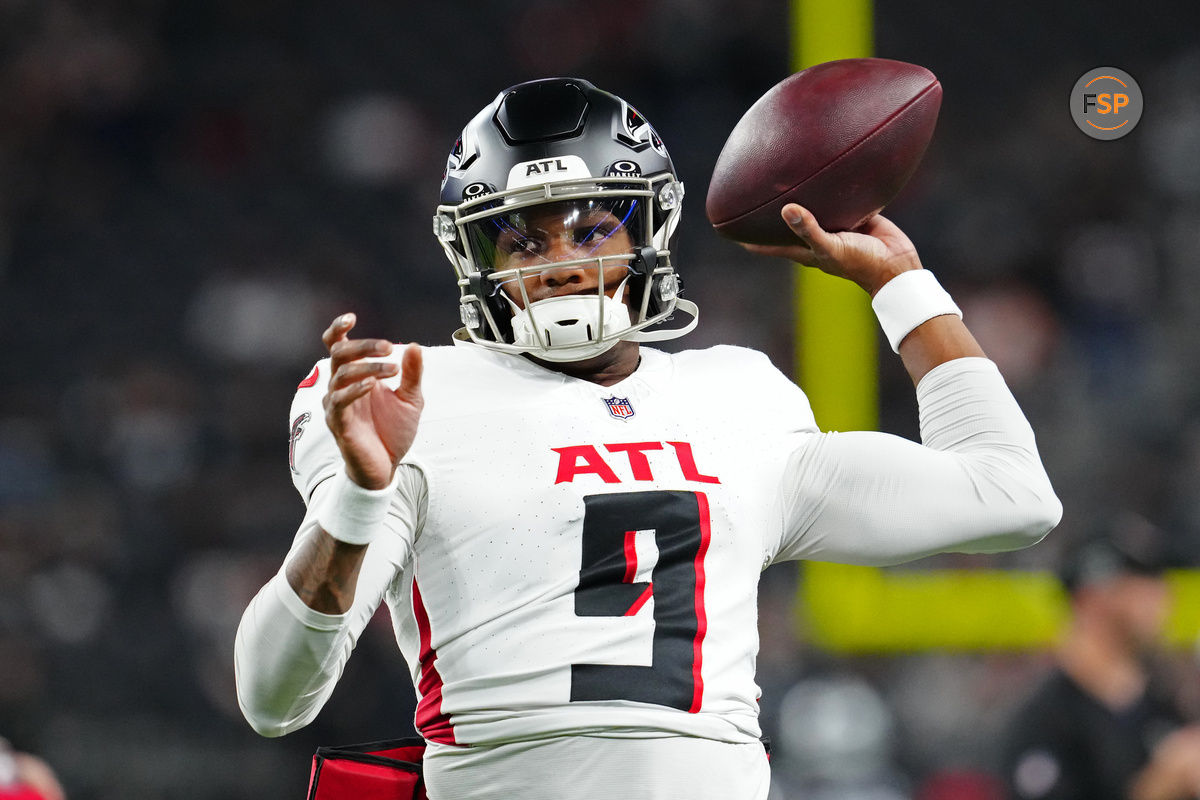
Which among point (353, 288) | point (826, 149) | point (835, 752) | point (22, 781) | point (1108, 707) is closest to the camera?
point (826, 149)

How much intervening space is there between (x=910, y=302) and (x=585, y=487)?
0.50m

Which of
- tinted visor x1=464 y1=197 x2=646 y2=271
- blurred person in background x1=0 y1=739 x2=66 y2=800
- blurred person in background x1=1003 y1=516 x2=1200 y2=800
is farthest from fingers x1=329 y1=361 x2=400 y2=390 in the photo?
blurred person in background x1=1003 y1=516 x2=1200 y2=800

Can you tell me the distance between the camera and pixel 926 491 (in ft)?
5.45

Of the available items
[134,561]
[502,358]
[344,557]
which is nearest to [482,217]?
[502,358]

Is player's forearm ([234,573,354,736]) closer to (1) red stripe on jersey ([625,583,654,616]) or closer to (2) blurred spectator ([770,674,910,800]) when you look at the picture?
(1) red stripe on jersey ([625,583,654,616])

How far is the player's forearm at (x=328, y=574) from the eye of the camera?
4.66 ft

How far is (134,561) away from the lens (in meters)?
4.95

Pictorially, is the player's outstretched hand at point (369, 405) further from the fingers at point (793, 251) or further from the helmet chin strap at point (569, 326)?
the fingers at point (793, 251)

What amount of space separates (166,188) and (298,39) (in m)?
0.85

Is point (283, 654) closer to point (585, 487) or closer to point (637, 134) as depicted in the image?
point (585, 487)

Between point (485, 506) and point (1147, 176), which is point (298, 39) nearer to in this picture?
point (1147, 176)

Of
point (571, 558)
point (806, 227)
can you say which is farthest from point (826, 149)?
point (571, 558)

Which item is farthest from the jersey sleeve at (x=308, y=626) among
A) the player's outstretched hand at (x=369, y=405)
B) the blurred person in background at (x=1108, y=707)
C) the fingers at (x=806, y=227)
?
the blurred person in background at (x=1108, y=707)

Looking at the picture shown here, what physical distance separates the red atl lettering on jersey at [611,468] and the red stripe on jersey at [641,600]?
12 cm
